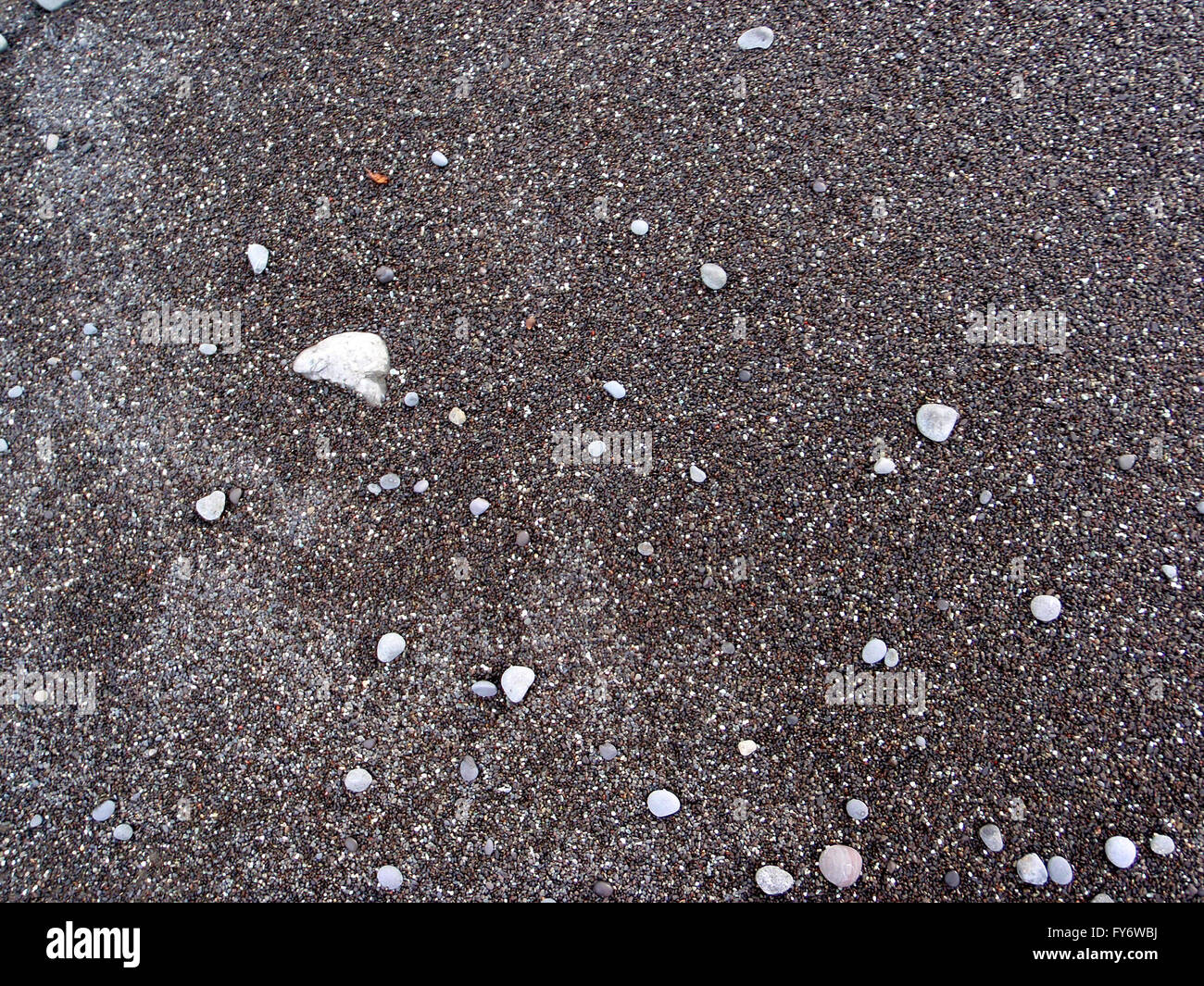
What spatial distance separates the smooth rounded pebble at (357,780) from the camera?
161 cm

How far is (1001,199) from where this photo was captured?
175cm

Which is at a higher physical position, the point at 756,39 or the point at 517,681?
the point at 756,39

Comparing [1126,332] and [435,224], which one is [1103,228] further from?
[435,224]

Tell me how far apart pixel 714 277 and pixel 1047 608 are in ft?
3.69

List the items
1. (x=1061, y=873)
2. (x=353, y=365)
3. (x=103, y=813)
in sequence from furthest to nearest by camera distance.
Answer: (x=353, y=365)
(x=103, y=813)
(x=1061, y=873)

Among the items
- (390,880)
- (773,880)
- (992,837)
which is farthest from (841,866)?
(390,880)

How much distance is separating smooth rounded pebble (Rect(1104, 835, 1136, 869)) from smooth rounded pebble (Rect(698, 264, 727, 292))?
1.57 meters

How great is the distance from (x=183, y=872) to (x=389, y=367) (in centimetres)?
129

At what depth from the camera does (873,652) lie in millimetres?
1614

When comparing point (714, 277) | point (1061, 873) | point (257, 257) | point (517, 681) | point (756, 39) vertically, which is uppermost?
point (756, 39)

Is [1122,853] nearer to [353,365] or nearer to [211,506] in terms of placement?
[353,365]

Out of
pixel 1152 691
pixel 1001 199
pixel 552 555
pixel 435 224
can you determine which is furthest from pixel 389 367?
pixel 1152 691

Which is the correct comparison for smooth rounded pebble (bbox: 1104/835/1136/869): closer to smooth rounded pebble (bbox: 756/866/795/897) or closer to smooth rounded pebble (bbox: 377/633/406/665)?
smooth rounded pebble (bbox: 756/866/795/897)
